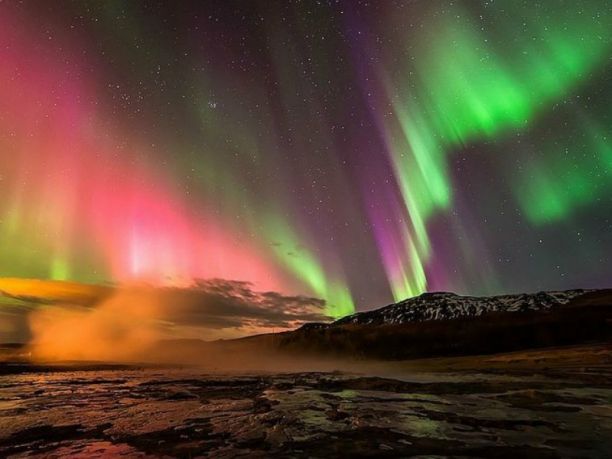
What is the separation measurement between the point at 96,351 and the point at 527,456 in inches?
7993

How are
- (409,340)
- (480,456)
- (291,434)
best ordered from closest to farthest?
(480,456), (291,434), (409,340)

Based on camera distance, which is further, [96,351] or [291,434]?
[96,351]

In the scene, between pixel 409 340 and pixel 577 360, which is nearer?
pixel 577 360

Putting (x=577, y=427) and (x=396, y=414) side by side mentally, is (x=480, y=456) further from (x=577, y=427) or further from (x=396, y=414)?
(x=396, y=414)

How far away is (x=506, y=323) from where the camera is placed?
19825 cm

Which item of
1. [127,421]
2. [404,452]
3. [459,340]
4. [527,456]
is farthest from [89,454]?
[459,340]

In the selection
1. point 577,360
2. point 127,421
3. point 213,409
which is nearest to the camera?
point 127,421

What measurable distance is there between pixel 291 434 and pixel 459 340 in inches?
7334

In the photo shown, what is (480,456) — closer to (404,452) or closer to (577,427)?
(404,452)

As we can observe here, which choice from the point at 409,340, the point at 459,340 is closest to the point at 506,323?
the point at 459,340

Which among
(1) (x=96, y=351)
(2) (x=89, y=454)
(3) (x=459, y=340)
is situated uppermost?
(1) (x=96, y=351)

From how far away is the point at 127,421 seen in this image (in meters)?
22.8

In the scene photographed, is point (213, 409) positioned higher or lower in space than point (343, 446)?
higher

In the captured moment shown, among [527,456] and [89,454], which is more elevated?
[89,454]
